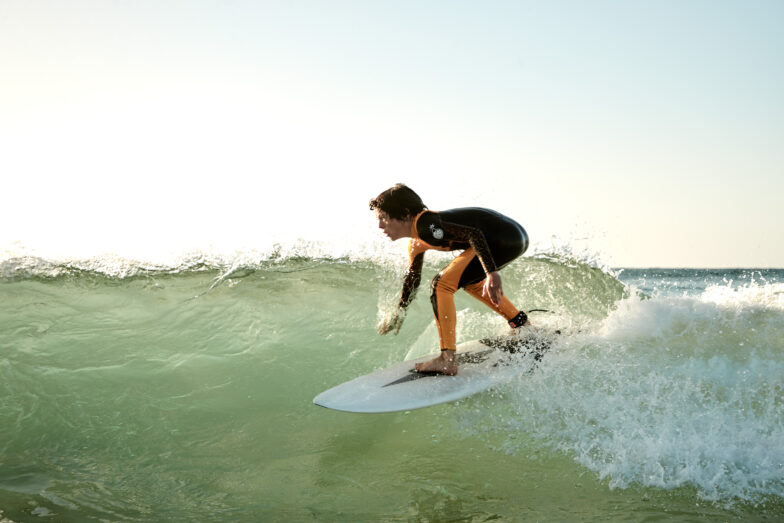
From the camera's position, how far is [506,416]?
12.9 feet

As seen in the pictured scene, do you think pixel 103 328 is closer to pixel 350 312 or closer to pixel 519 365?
pixel 350 312

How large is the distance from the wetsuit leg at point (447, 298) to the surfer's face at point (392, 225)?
38 cm

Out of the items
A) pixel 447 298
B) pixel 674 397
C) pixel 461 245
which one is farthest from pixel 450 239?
pixel 674 397

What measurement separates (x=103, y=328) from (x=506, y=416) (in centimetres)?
451

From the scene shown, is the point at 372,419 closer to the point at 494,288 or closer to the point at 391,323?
the point at 391,323

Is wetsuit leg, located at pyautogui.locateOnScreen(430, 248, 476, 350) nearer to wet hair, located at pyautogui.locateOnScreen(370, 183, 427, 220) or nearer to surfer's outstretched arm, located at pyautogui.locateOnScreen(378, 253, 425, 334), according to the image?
surfer's outstretched arm, located at pyautogui.locateOnScreen(378, 253, 425, 334)

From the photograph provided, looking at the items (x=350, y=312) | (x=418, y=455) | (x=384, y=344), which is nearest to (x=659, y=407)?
(x=418, y=455)

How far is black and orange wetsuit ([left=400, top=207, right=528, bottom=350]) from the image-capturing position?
147 inches

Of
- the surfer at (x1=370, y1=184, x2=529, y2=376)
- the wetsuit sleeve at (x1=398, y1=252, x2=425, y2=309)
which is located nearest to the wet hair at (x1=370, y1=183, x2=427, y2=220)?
the surfer at (x1=370, y1=184, x2=529, y2=376)

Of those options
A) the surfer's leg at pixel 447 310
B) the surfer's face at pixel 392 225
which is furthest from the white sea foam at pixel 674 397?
the surfer's face at pixel 392 225

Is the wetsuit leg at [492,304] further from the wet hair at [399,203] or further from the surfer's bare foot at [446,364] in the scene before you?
the wet hair at [399,203]

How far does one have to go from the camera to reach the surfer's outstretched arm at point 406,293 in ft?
13.3

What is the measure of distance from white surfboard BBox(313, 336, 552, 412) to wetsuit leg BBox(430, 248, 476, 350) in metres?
0.27

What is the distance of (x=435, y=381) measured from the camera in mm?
3828
